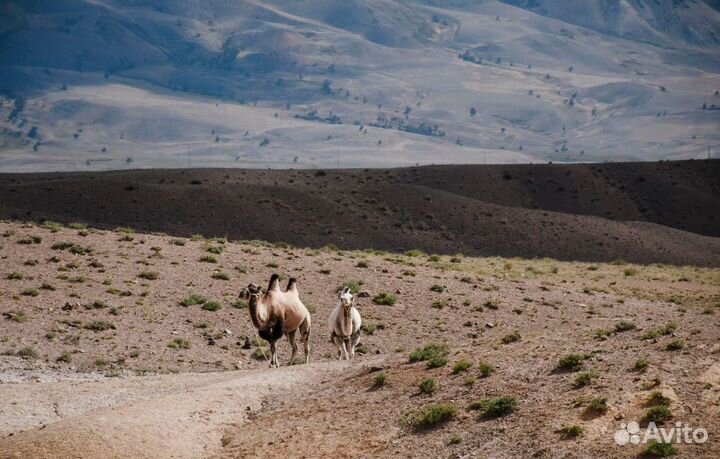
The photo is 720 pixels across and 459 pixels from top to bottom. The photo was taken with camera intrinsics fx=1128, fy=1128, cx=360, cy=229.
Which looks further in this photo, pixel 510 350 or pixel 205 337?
pixel 205 337

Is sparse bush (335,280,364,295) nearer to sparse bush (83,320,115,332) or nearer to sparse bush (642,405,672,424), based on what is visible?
sparse bush (83,320,115,332)

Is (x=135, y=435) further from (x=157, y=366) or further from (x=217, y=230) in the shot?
(x=217, y=230)

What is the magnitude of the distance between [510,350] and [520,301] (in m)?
18.7

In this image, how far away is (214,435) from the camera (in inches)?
744

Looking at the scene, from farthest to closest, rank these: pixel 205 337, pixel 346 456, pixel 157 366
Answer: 1. pixel 205 337
2. pixel 157 366
3. pixel 346 456

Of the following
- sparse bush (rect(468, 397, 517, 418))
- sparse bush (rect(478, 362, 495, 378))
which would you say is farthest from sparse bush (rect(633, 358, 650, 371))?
sparse bush (rect(478, 362, 495, 378))

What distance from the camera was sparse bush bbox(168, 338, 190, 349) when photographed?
1142 inches

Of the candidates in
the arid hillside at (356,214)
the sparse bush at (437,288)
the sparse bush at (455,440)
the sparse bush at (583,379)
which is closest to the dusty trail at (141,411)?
the sparse bush at (455,440)

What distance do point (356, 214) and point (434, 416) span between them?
234ft

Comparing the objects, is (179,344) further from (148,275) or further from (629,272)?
(629,272)

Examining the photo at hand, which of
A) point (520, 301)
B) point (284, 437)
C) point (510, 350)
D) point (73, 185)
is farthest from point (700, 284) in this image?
point (73, 185)

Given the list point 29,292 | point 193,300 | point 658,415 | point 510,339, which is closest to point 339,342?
point 510,339

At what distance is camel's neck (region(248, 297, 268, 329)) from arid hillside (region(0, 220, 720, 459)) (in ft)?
5.08

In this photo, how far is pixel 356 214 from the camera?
88.7 meters
